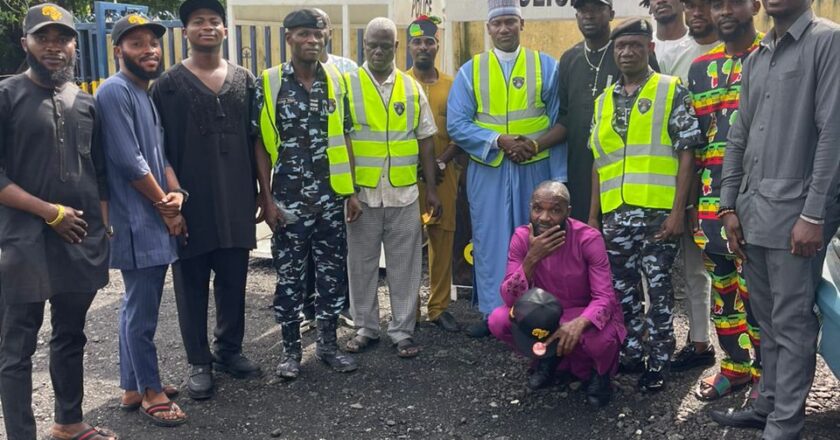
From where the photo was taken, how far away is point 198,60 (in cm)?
440

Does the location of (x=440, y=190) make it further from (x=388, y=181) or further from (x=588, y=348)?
(x=588, y=348)

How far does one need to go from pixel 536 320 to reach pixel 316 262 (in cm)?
147

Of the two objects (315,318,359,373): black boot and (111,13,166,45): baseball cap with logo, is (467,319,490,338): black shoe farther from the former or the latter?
(111,13,166,45): baseball cap with logo

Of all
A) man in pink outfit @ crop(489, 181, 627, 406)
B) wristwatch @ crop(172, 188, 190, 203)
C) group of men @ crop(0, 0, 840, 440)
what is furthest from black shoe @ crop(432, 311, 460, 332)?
wristwatch @ crop(172, 188, 190, 203)

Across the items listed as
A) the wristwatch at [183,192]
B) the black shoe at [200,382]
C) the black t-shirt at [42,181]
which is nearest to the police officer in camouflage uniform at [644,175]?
the wristwatch at [183,192]

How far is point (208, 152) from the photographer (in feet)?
14.3

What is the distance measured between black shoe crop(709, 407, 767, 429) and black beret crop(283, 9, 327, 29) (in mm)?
2944

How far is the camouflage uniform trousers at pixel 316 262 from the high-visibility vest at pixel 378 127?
33cm

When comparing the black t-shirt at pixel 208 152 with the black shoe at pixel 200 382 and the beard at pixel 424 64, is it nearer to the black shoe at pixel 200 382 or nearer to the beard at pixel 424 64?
the black shoe at pixel 200 382

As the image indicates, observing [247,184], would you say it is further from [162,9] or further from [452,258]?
[162,9]

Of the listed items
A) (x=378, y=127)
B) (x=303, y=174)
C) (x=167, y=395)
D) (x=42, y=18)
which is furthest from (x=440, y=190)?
(x=42, y=18)

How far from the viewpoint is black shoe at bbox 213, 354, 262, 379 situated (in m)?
4.79

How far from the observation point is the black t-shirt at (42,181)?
3572mm

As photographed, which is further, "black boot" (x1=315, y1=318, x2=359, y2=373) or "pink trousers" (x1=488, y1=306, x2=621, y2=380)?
"black boot" (x1=315, y1=318, x2=359, y2=373)
